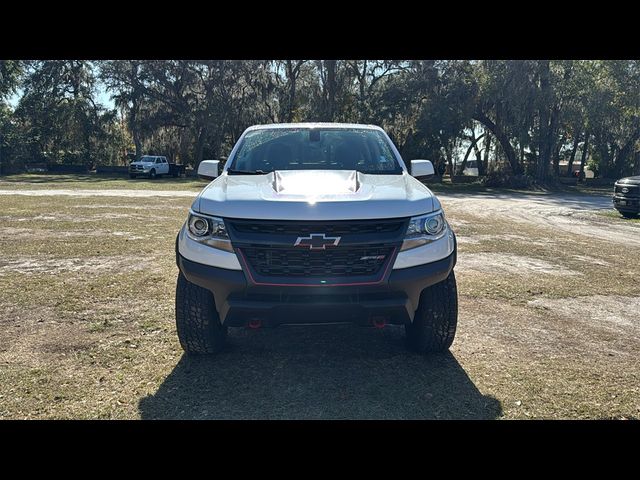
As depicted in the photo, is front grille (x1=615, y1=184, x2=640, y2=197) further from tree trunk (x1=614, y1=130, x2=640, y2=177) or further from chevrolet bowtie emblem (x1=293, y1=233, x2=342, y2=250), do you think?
tree trunk (x1=614, y1=130, x2=640, y2=177)

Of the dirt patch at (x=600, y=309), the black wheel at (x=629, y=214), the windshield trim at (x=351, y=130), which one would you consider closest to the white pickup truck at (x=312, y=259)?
the windshield trim at (x=351, y=130)

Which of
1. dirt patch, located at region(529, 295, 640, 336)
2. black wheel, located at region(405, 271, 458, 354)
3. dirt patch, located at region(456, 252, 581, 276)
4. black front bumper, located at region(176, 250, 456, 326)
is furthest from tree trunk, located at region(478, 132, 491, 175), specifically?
black front bumper, located at region(176, 250, 456, 326)

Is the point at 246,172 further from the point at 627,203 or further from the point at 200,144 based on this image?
the point at 200,144

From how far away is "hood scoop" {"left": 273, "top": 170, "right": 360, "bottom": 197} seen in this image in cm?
331

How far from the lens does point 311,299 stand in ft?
9.86

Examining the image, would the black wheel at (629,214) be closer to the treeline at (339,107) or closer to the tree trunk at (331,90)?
the treeline at (339,107)

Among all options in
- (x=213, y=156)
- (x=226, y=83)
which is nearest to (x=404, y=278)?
(x=226, y=83)

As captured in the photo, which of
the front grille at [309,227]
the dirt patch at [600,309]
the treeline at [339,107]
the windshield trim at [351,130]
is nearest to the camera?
the front grille at [309,227]

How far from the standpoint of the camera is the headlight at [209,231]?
3.10 metres

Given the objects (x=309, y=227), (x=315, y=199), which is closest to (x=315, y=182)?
(x=315, y=199)

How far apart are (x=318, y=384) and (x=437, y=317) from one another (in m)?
0.98

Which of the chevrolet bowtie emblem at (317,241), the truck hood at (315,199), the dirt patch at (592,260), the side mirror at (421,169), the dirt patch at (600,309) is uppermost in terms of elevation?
the side mirror at (421,169)

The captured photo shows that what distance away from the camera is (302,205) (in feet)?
10.1
